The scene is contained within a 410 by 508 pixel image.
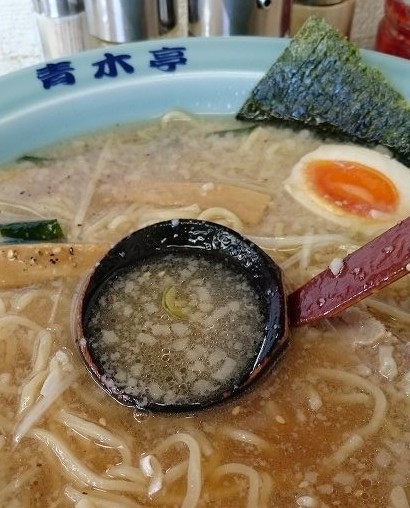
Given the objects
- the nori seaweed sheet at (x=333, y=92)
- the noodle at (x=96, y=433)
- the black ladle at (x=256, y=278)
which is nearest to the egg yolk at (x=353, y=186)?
the nori seaweed sheet at (x=333, y=92)

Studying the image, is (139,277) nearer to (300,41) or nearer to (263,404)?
(263,404)

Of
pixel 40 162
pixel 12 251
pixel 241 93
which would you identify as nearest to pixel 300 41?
pixel 241 93

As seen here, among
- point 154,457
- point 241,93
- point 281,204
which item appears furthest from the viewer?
point 241,93

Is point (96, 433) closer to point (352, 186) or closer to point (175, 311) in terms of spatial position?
point (175, 311)

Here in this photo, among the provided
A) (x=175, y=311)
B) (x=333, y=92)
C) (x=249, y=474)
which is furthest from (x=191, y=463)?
Answer: (x=333, y=92)

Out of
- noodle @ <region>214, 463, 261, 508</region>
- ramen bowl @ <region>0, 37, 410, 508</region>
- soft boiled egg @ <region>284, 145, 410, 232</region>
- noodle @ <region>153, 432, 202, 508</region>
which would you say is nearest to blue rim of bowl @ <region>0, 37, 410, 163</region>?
ramen bowl @ <region>0, 37, 410, 508</region>

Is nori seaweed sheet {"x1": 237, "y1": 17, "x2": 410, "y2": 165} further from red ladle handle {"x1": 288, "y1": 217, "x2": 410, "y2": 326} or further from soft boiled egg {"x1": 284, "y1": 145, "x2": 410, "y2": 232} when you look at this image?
red ladle handle {"x1": 288, "y1": 217, "x2": 410, "y2": 326}

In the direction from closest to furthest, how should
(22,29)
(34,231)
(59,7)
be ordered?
1. (34,231)
2. (59,7)
3. (22,29)
